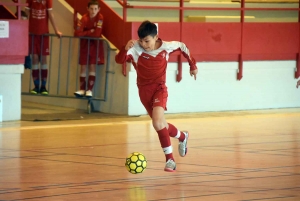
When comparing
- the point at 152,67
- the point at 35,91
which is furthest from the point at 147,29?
the point at 35,91

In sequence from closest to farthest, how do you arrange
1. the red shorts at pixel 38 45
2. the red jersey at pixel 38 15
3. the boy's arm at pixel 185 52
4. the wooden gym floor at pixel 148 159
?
the wooden gym floor at pixel 148 159 → the boy's arm at pixel 185 52 → the red jersey at pixel 38 15 → the red shorts at pixel 38 45

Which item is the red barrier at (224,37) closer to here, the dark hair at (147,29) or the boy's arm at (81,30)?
the boy's arm at (81,30)

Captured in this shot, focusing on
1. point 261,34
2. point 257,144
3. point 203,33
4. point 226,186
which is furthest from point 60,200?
point 261,34

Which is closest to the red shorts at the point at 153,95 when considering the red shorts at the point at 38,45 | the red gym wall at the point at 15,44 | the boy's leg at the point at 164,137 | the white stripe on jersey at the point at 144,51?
the boy's leg at the point at 164,137

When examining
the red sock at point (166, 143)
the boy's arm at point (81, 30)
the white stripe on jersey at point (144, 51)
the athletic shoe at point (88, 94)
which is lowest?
the red sock at point (166, 143)

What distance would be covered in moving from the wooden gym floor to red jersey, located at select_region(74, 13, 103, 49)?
1763mm

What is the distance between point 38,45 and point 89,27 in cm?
107

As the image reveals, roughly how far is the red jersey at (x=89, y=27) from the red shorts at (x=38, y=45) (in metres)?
0.63

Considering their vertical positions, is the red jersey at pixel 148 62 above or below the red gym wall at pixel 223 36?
below

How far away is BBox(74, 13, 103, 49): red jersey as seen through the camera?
1304 centimetres

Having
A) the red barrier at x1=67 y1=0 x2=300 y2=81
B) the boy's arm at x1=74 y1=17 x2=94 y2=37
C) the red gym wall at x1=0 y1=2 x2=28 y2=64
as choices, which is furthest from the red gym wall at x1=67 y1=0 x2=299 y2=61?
the red gym wall at x1=0 y1=2 x2=28 y2=64

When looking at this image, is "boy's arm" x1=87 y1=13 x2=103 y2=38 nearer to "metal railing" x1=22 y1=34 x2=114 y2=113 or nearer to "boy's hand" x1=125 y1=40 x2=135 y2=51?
"metal railing" x1=22 y1=34 x2=114 y2=113

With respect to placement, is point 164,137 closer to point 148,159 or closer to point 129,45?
point 148,159

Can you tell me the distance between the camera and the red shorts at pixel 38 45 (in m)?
13.4
